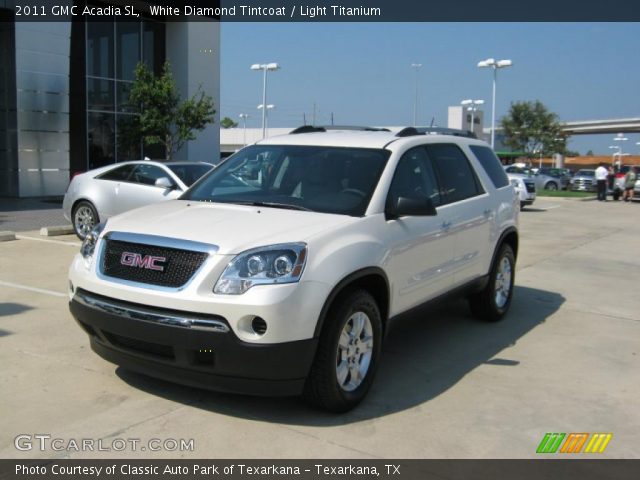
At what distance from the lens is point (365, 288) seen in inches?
180

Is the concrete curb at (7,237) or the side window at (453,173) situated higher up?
the side window at (453,173)

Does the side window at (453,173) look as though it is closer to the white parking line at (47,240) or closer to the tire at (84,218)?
the white parking line at (47,240)

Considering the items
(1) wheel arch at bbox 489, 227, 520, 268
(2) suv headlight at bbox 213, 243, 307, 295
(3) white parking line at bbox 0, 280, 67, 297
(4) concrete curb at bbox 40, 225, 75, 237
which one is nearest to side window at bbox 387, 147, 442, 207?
(2) suv headlight at bbox 213, 243, 307, 295

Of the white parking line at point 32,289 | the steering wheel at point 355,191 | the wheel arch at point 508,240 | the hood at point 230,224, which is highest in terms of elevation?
the steering wheel at point 355,191

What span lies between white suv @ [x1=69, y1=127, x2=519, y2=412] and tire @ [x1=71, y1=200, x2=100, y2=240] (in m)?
6.58

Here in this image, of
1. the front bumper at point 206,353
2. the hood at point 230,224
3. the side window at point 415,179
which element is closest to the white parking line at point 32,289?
the hood at point 230,224

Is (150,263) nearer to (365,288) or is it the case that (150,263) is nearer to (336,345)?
(336,345)

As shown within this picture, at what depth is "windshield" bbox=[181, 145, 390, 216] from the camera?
4.86 metres

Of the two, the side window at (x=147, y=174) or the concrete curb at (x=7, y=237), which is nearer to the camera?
the concrete curb at (x=7, y=237)

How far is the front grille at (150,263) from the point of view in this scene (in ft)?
13.2

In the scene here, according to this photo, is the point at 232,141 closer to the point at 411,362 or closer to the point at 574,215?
the point at 574,215

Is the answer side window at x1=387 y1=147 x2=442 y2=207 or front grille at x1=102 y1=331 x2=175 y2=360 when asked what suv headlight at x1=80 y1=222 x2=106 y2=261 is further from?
side window at x1=387 y1=147 x2=442 y2=207

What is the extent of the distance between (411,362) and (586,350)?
178 cm
